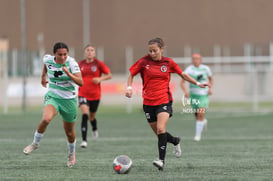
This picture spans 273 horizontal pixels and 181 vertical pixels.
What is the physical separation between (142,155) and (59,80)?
2.79 meters

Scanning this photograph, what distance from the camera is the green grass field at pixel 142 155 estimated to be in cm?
1002

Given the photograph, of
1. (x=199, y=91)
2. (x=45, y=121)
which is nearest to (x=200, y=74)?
(x=199, y=91)

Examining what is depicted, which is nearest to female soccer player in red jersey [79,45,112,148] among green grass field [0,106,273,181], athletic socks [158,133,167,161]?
green grass field [0,106,273,181]

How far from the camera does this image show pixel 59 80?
11.0 m

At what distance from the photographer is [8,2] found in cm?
4541

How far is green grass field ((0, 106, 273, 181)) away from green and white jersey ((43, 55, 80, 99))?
1.23 meters

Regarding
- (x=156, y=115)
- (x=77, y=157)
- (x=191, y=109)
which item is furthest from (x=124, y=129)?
(x=156, y=115)

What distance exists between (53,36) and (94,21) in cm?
323

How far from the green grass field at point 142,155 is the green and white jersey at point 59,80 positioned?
1232 millimetres

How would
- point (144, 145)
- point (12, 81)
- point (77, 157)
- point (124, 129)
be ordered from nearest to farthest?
1. point (77, 157)
2. point (144, 145)
3. point (124, 129)
4. point (12, 81)

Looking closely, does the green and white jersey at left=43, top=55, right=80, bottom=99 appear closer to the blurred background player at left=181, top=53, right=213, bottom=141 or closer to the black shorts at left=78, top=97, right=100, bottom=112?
the black shorts at left=78, top=97, right=100, bottom=112

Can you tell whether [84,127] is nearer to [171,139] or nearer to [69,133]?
[171,139]

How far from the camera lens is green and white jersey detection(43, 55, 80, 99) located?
11.0 m

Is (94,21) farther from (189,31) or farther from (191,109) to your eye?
(191,109)
